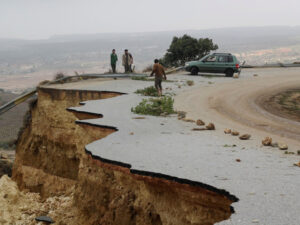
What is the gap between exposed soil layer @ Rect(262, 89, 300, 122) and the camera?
15.3 m

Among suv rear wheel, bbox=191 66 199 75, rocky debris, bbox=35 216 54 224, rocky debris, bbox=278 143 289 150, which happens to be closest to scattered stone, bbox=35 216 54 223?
rocky debris, bbox=35 216 54 224

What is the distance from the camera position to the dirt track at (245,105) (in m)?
12.9

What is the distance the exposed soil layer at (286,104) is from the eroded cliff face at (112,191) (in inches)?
261

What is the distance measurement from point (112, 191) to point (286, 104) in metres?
10.1

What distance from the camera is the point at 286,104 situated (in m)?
17.3

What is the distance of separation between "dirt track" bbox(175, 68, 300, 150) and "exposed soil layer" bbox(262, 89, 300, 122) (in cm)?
27

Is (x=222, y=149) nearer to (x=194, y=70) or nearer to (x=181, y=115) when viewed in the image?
(x=181, y=115)

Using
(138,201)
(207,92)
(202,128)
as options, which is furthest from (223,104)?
(138,201)

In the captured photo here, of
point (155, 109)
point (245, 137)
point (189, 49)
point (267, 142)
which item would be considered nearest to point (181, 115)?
point (155, 109)

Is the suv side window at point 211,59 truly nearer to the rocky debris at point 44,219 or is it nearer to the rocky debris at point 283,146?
the rocky debris at point 44,219

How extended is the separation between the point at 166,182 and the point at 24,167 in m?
15.4

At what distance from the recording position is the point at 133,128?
12859mm

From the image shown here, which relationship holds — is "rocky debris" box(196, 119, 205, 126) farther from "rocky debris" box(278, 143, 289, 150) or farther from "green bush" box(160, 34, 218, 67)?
"green bush" box(160, 34, 218, 67)

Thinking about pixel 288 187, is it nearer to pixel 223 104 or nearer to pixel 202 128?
pixel 202 128
